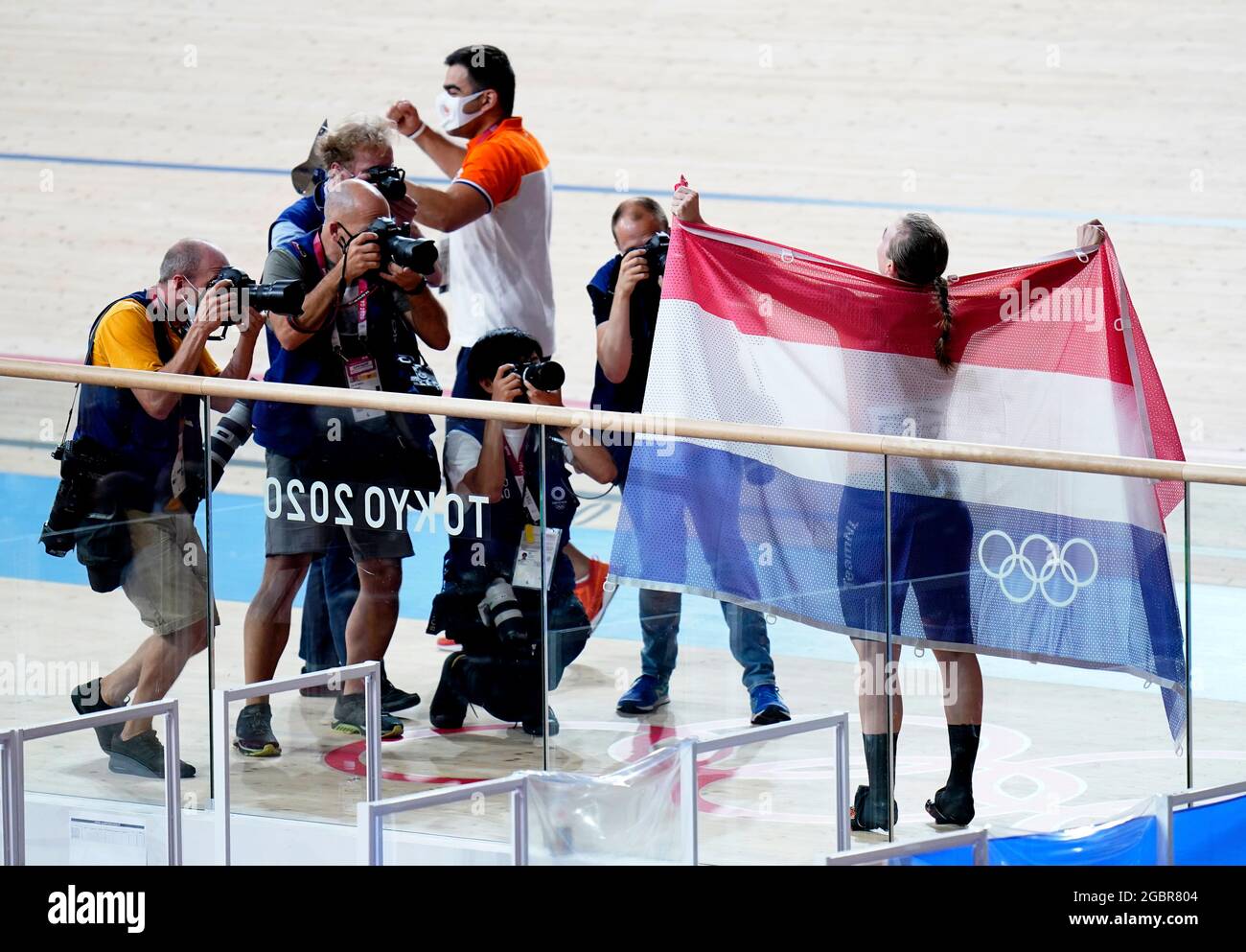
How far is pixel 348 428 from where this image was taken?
4629mm

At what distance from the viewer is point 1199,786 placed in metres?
4.08

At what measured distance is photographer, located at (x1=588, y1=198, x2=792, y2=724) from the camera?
14.4 feet

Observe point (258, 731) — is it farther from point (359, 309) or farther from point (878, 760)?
point (878, 760)

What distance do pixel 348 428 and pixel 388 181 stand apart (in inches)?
A: 30.8

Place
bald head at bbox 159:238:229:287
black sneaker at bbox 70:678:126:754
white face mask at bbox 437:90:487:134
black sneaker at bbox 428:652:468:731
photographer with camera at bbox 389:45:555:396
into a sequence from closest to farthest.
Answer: black sneaker at bbox 428:652:468:731
black sneaker at bbox 70:678:126:754
bald head at bbox 159:238:229:287
photographer with camera at bbox 389:45:555:396
white face mask at bbox 437:90:487:134

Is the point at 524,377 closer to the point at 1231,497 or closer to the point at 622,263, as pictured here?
the point at 622,263

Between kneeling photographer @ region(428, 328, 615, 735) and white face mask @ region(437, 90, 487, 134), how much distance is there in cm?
148

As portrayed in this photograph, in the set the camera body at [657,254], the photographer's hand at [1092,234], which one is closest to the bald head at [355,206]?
the camera body at [657,254]

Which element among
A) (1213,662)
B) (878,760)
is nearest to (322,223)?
(878,760)

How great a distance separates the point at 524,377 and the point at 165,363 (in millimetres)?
960

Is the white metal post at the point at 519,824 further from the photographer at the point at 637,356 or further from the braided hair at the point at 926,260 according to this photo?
the braided hair at the point at 926,260

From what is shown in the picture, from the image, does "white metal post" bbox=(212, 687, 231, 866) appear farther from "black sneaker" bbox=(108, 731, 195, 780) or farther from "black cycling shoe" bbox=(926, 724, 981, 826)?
"black cycling shoe" bbox=(926, 724, 981, 826)

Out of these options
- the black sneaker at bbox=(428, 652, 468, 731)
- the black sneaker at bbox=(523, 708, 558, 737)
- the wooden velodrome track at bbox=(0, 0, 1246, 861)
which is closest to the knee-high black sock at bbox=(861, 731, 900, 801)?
the black sneaker at bbox=(523, 708, 558, 737)
